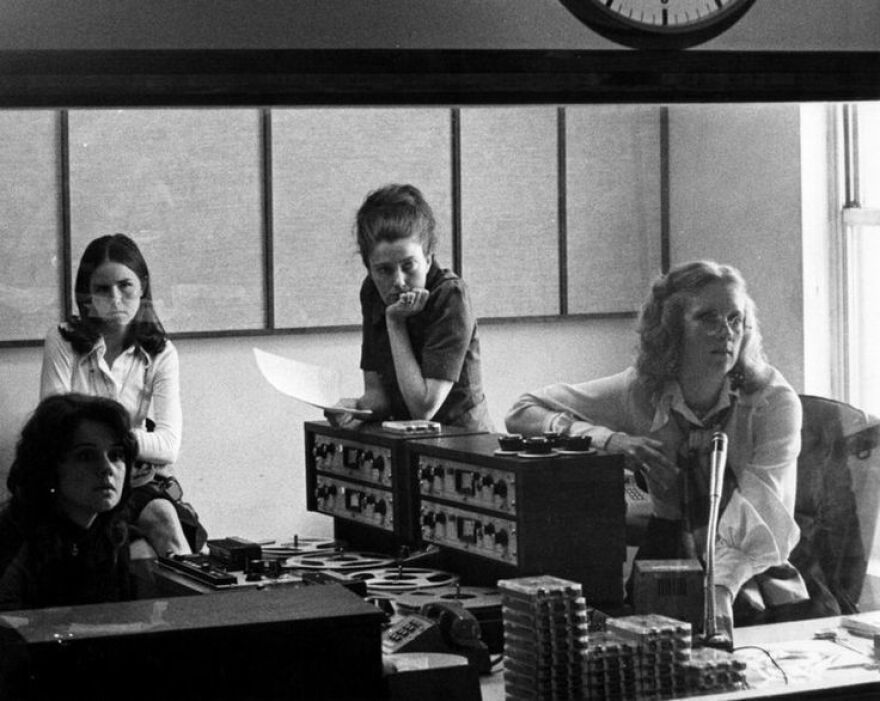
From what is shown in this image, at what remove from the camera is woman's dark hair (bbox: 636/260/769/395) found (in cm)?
317

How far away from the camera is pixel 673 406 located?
321 cm

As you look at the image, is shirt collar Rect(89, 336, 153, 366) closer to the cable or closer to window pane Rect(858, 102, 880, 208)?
the cable

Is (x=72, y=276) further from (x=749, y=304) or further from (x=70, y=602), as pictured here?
(x=749, y=304)

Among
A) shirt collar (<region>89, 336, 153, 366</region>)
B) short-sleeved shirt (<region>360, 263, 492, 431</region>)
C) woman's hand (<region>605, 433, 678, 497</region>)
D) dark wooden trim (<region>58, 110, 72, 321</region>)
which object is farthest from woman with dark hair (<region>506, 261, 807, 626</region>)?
dark wooden trim (<region>58, 110, 72, 321</region>)

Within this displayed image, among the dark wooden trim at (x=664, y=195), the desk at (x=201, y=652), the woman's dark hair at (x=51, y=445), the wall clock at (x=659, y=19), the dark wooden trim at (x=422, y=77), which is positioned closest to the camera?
the desk at (x=201, y=652)

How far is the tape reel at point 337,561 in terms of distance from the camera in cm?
292

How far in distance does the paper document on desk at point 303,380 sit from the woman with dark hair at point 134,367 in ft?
0.57

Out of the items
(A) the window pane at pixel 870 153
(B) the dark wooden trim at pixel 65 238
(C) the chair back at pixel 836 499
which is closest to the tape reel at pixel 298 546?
(B) the dark wooden trim at pixel 65 238

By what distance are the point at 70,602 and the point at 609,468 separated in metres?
1.06

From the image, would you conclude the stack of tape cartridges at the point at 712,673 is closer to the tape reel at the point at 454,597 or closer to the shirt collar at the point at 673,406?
the tape reel at the point at 454,597

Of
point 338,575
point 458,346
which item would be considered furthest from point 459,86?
point 338,575

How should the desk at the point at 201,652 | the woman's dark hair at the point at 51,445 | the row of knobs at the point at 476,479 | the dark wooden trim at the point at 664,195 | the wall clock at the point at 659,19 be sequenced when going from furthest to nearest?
the dark wooden trim at the point at 664,195 < the wall clock at the point at 659,19 < the row of knobs at the point at 476,479 < the woman's dark hair at the point at 51,445 < the desk at the point at 201,652

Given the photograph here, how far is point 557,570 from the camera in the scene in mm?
2969

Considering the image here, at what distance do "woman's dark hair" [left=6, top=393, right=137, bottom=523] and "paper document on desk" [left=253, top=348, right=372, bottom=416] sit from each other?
28cm
